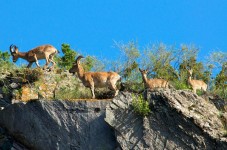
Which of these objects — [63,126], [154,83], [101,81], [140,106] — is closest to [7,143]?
[63,126]

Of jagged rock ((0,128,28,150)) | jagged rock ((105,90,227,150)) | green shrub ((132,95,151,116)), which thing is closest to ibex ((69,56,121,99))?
jagged rock ((105,90,227,150))

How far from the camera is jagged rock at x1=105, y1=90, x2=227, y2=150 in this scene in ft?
78.0

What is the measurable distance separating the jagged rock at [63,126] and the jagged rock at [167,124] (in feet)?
2.39

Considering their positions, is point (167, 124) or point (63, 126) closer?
point (167, 124)

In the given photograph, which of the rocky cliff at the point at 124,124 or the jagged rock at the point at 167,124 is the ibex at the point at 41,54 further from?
the jagged rock at the point at 167,124

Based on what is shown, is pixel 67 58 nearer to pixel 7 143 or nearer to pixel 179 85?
pixel 179 85

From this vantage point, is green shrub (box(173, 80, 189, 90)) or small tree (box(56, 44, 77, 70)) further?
small tree (box(56, 44, 77, 70))

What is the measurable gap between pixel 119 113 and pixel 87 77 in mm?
2919

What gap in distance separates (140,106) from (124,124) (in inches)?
37.3

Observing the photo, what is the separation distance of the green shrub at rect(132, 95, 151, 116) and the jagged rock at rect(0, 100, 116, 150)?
133 cm

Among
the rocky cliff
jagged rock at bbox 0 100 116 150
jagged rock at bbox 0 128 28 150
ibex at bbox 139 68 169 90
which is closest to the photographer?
the rocky cliff

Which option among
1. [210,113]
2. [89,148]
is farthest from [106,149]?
[210,113]

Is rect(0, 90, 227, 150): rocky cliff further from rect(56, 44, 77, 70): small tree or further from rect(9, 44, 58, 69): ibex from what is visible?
rect(56, 44, 77, 70): small tree

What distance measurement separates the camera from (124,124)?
24422mm
